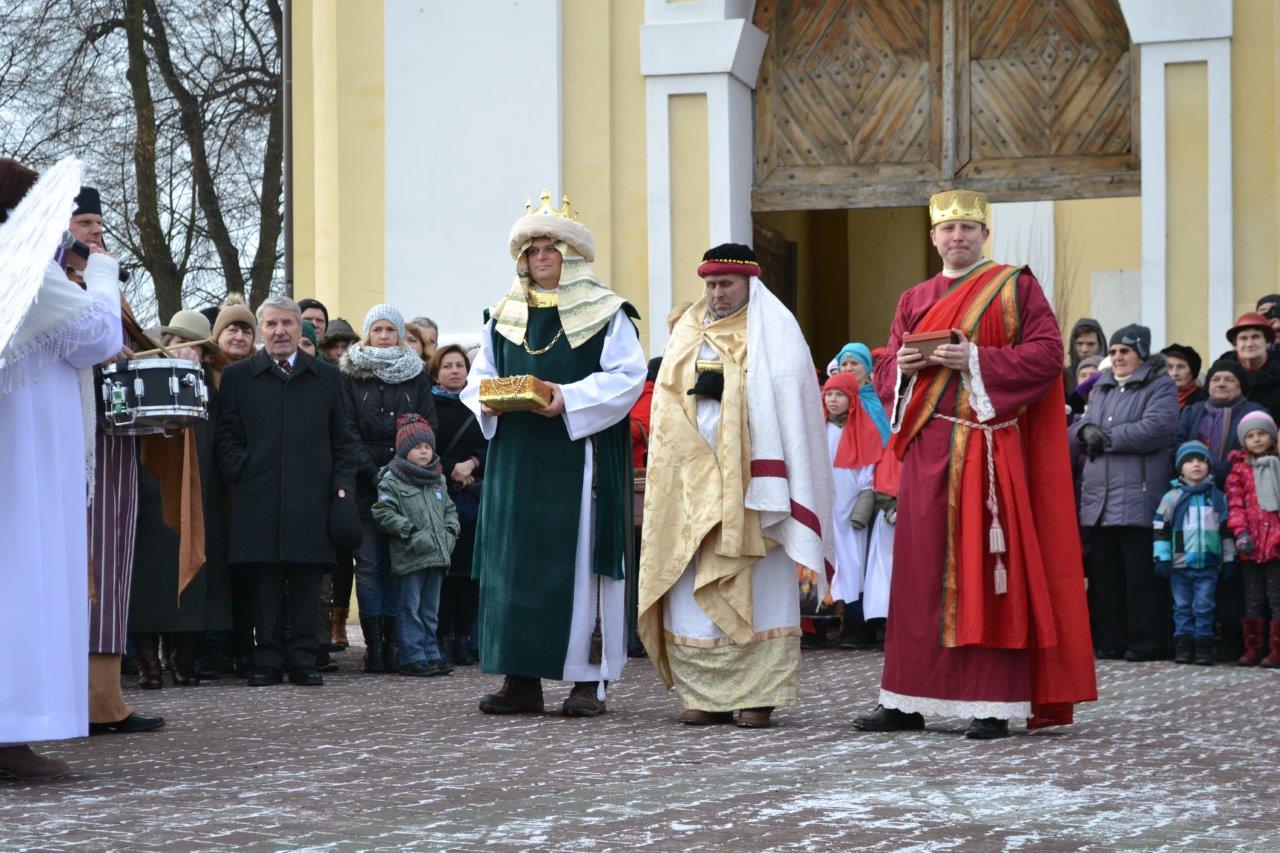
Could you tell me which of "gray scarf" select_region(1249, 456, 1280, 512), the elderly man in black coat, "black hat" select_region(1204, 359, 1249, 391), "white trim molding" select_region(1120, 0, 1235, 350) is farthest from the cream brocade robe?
"white trim molding" select_region(1120, 0, 1235, 350)

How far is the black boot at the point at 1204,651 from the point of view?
40.0 feet

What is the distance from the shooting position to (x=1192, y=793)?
6633 millimetres

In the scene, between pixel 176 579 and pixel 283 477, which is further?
pixel 283 477

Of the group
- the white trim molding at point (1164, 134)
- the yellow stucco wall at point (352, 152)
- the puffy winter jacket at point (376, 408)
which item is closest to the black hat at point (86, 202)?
the puffy winter jacket at point (376, 408)

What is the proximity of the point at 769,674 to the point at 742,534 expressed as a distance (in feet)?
1.89

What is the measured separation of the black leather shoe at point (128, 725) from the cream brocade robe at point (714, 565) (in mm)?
2025

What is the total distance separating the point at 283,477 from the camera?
1065 cm

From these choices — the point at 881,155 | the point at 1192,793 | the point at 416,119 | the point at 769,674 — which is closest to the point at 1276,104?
the point at 881,155

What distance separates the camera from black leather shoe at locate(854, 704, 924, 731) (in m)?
8.41

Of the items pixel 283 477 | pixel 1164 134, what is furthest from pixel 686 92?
pixel 283 477

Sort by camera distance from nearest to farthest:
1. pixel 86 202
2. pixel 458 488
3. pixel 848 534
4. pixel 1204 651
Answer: pixel 86 202 → pixel 458 488 → pixel 1204 651 → pixel 848 534

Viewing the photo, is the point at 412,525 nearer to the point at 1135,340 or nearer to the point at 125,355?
the point at 125,355

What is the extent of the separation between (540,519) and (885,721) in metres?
1.71

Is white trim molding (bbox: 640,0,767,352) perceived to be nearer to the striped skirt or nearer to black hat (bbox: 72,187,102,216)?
the striped skirt
